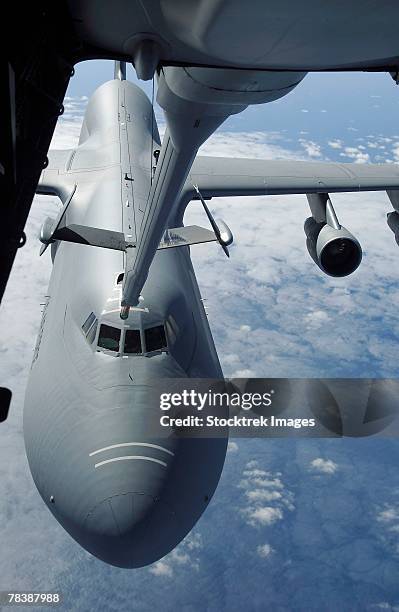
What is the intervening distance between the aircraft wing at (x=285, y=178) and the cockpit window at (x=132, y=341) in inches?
383

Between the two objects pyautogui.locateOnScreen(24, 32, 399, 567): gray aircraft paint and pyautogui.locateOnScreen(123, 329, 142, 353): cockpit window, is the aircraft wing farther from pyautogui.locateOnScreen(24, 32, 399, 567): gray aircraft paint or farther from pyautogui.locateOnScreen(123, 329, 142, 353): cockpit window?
pyautogui.locateOnScreen(123, 329, 142, 353): cockpit window

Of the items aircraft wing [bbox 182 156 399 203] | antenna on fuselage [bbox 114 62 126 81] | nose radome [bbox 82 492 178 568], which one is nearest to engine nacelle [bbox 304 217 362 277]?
aircraft wing [bbox 182 156 399 203]

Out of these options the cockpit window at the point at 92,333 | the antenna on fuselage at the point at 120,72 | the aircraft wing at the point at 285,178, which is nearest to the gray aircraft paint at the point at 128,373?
the cockpit window at the point at 92,333

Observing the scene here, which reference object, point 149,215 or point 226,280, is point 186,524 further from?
point 226,280

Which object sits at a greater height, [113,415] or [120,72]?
[120,72]

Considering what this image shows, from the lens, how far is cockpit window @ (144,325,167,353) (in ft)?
44.8

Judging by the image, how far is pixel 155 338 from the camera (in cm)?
1379

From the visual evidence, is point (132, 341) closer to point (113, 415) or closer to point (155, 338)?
point (155, 338)

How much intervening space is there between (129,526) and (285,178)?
15.4 m

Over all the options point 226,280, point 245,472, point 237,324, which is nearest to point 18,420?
point 245,472

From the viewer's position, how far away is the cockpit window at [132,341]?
1350cm

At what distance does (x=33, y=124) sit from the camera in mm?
5789

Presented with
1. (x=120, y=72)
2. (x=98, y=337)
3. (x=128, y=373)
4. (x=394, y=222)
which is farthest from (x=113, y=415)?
(x=120, y=72)

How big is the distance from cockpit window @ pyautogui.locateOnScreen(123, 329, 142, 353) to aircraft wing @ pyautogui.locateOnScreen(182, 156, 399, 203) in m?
9.73
